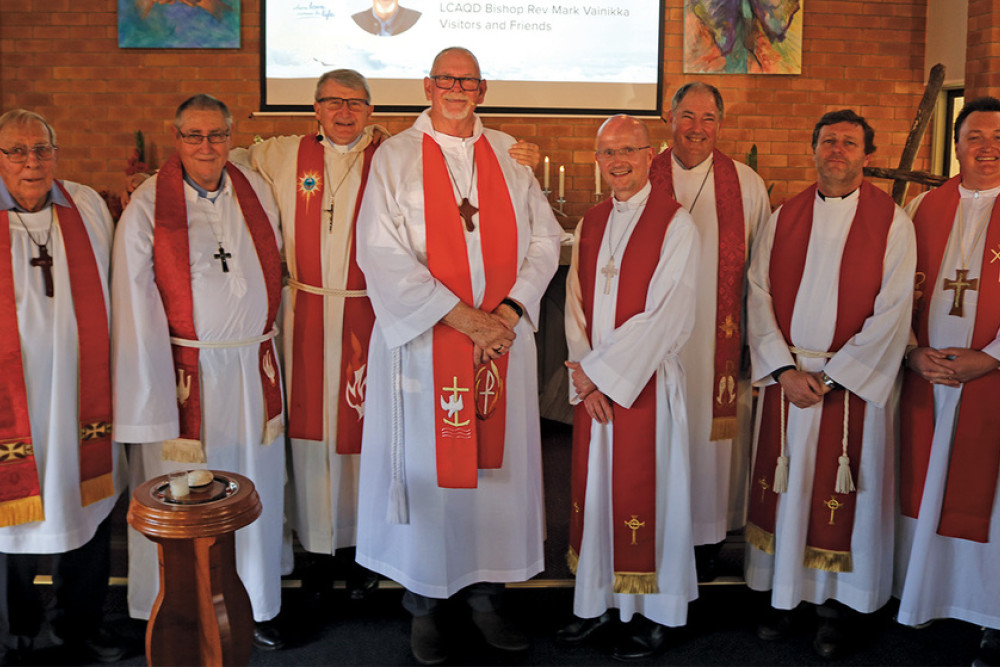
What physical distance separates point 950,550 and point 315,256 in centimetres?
286

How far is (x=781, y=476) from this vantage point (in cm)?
375

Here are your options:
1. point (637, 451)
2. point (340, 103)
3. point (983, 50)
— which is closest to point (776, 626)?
point (637, 451)

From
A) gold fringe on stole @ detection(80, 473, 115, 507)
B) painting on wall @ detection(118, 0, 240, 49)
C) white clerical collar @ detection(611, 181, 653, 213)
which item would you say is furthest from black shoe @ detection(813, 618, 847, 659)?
painting on wall @ detection(118, 0, 240, 49)

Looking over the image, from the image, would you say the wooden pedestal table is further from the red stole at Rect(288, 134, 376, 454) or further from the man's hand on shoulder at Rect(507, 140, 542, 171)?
the man's hand on shoulder at Rect(507, 140, 542, 171)

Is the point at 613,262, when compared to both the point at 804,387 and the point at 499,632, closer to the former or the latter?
the point at 804,387

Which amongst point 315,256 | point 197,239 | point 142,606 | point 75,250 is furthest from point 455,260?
point 142,606

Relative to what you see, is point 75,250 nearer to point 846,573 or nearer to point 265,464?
point 265,464

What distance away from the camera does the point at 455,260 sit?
357 cm

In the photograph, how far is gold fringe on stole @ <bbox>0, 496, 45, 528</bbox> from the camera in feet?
10.9

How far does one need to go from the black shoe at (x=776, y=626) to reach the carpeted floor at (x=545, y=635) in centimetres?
3

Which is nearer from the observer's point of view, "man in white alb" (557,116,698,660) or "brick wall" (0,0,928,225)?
"man in white alb" (557,116,698,660)

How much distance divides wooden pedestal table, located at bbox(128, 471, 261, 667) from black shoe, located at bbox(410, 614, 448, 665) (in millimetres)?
1297

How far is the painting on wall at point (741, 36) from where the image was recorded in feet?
25.9

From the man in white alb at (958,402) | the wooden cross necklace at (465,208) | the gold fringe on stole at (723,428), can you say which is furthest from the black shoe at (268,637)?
the man in white alb at (958,402)
